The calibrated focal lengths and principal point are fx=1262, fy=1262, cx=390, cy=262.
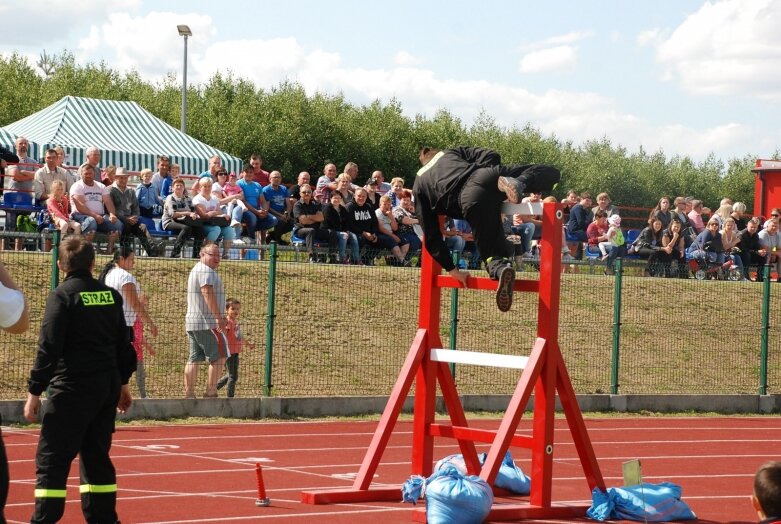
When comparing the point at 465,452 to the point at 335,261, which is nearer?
the point at 465,452

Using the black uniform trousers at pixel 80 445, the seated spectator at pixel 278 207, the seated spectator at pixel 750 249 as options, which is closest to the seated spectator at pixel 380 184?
the seated spectator at pixel 278 207

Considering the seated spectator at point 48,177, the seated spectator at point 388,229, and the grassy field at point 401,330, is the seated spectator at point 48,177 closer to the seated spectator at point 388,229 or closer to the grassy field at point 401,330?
the grassy field at point 401,330

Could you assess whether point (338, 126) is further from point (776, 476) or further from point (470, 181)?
point (776, 476)

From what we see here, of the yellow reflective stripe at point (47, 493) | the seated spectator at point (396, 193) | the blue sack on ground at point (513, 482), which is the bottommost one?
the blue sack on ground at point (513, 482)

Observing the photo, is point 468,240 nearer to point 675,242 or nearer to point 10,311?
point 675,242

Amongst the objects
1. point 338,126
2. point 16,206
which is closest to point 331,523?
point 16,206

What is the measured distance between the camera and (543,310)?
376 inches

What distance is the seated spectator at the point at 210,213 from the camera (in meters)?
19.8

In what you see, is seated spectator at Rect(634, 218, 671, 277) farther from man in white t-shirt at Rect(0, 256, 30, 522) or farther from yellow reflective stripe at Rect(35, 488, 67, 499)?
man in white t-shirt at Rect(0, 256, 30, 522)

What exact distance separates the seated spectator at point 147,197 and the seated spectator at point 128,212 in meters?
0.66

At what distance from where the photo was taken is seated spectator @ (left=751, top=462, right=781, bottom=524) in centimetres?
477

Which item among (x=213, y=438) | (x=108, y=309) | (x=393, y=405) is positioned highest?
(x=108, y=309)

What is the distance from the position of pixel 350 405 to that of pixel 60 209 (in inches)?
218

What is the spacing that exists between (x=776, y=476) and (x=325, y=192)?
1734cm
